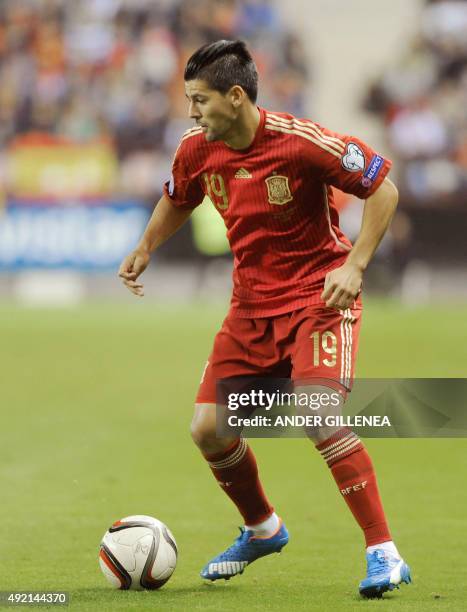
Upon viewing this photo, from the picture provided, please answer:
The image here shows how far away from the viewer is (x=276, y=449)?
8820 millimetres

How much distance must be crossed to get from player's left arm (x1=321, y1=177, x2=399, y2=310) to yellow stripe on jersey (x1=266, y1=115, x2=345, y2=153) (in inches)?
8.7

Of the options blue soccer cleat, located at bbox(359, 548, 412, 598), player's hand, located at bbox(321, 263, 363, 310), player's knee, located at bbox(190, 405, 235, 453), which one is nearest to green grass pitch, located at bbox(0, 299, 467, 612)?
blue soccer cleat, located at bbox(359, 548, 412, 598)

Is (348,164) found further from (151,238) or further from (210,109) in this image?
(151,238)

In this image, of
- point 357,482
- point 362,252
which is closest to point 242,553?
point 357,482

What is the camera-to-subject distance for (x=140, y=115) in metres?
20.9

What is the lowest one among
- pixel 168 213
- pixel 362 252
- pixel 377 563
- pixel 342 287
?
pixel 377 563

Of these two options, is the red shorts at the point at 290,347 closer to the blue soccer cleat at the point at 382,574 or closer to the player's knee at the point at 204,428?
the player's knee at the point at 204,428

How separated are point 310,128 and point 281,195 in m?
0.28

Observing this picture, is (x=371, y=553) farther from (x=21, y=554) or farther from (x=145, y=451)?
(x=145, y=451)

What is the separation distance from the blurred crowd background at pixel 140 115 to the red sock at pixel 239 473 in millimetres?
12670

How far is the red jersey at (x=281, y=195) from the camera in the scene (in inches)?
189

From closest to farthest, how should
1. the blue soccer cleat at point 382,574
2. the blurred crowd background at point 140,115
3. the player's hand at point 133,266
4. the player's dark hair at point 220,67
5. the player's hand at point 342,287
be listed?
the blue soccer cleat at point 382,574
the player's hand at point 342,287
the player's dark hair at point 220,67
the player's hand at point 133,266
the blurred crowd background at point 140,115

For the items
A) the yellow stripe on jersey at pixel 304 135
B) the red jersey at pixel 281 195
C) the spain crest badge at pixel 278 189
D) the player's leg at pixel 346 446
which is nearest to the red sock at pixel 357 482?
the player's leg at pixel 346 446

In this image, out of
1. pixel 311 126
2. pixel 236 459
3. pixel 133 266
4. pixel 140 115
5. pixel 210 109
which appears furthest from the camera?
pixel 140 115
